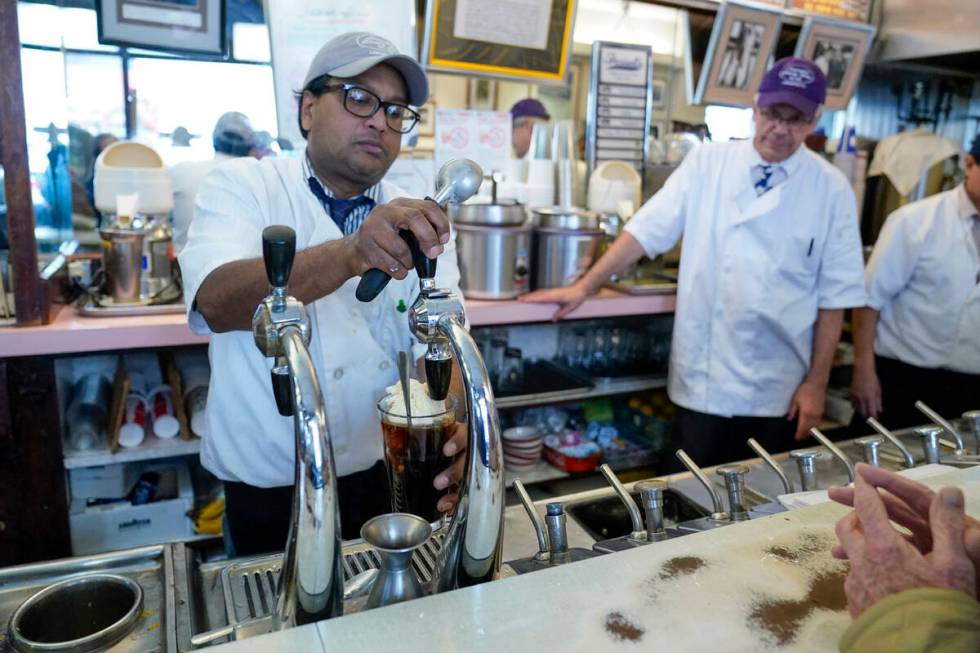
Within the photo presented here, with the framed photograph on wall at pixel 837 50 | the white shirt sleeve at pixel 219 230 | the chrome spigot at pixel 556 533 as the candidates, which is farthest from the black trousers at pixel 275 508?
the framed photograph on wall at pixel 837 50

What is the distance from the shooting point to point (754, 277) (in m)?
2.57

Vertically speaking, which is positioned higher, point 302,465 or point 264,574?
point 302,465

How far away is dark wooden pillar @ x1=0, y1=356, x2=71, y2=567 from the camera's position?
6.57ft

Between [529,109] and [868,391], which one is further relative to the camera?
[529,109]

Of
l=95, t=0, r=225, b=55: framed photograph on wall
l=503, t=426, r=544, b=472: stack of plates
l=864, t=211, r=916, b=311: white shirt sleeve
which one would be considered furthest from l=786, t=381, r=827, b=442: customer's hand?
l=95, t=0, r=225, b=55: framed photograph on wall

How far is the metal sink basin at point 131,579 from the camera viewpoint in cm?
92

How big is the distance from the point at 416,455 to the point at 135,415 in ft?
5.30

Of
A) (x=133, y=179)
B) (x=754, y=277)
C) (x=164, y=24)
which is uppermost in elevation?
(x=164, y=24)

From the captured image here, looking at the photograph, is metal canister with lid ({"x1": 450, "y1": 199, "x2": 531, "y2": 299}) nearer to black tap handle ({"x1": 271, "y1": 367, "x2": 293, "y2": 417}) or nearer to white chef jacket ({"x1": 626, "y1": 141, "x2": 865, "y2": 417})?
white chef jacket ({"x1": 626, "y1": 141, "x2": 865, "y2": 417})

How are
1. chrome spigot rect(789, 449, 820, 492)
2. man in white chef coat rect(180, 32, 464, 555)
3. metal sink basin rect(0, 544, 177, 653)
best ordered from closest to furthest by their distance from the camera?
metal sink basin rect(0, 544, 177, 653) → chrome spigot rect(789, 449, 820, 492) → man in white chef coat rect(180, 32, 464, 555)

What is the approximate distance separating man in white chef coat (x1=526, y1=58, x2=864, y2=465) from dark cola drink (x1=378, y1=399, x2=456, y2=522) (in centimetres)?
159

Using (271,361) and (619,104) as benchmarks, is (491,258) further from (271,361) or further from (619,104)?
(619,104)

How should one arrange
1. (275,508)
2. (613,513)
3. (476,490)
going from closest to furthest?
(476,490) → (613,513) → (275,508)

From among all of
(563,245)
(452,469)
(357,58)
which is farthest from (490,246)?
(452,469)
